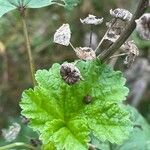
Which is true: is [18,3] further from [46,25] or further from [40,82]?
[46,25]

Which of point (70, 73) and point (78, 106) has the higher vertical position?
point (70, 73)

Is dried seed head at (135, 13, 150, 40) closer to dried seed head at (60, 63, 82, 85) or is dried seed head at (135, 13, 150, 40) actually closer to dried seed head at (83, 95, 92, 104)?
dried seed head at (60, 63, 82, 85)

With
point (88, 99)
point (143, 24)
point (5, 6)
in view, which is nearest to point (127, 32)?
point (143, 24)

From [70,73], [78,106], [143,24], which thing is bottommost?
[78,106]

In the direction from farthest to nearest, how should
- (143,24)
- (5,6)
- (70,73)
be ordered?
(5,6) < (70,73) < (143,24)

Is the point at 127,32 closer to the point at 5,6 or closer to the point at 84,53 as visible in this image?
the point at 84,53

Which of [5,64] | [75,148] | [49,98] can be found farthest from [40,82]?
[5,64]
